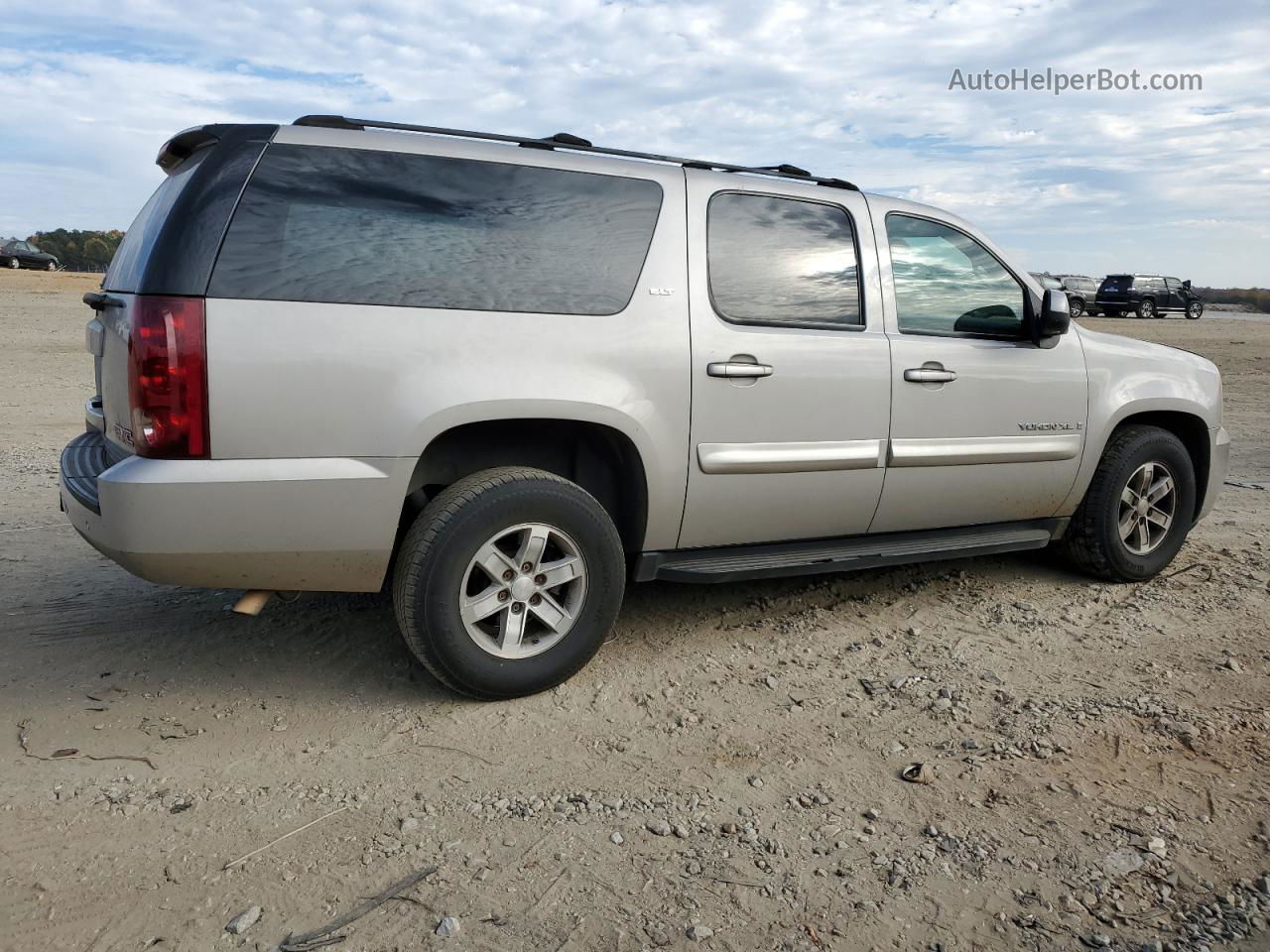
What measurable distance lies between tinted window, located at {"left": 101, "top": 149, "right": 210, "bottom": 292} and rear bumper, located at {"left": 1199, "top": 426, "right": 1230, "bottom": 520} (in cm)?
481

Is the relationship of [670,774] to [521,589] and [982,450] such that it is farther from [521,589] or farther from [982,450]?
[982,450]

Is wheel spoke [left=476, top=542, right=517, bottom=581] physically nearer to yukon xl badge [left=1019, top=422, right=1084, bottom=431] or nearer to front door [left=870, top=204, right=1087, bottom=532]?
front door [left=870, top=204, right=1087, bottom=532]

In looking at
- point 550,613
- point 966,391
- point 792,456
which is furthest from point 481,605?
point 966,391

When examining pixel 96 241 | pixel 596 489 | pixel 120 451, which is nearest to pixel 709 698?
pixel 596 489

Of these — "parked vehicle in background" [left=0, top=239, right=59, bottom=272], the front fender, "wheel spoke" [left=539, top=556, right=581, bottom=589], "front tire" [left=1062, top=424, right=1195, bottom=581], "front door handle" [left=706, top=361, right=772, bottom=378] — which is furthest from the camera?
"parked vehicle in background" [left=0, top=239, right=59, bottom=272]

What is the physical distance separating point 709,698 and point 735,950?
4.68 ft

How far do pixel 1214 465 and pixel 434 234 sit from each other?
414 centimetres

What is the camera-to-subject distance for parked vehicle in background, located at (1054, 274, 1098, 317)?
3666 centimetres

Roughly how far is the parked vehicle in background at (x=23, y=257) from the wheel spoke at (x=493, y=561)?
137ft

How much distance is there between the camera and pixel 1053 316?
4.62 m

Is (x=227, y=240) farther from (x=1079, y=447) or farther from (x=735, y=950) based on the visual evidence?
(x=1079, y=447)

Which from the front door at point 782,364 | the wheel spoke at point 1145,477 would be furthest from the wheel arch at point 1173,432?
the front door at point 782,364

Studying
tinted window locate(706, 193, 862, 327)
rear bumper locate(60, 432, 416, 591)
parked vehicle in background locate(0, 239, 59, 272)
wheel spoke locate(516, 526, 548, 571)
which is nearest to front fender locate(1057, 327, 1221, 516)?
tinted window locate(706, 193, 862, 327)

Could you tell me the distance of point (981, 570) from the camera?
538cm
